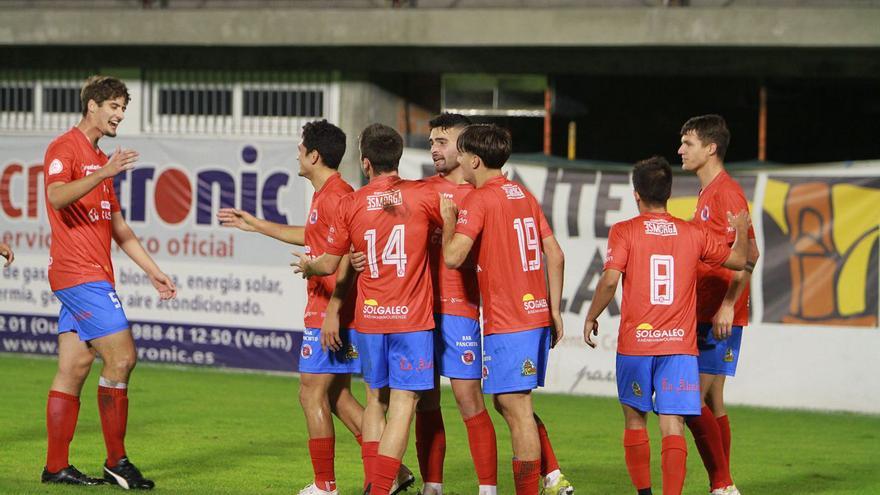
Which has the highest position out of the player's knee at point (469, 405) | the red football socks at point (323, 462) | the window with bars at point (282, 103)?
the window with bars at point (282, 103)

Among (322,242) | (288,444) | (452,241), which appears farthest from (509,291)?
(288,444)

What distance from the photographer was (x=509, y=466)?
33.1 feet

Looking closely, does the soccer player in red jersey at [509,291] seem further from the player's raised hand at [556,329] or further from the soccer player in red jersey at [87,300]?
the soccer player in red jersey at [87,300]

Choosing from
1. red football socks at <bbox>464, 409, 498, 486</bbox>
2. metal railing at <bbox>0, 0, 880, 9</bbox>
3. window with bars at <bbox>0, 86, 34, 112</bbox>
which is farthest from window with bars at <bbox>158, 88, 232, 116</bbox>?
red football socks at <bbox>464, 409, 498, 486</bbox>

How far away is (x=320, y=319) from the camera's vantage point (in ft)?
27.1

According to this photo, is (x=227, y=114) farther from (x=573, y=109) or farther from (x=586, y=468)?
(x=586, y=468)

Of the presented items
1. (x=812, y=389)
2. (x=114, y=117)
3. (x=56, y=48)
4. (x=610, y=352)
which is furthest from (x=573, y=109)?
(x=114, y=117)

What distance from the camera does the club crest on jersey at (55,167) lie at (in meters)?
8.40

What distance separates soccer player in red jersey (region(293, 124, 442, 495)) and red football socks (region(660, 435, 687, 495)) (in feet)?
4.24

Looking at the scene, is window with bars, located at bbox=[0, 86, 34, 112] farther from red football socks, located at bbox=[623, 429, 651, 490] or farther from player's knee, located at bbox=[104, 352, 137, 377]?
red football socks, located at bbox=[623, 429, 651, 490]

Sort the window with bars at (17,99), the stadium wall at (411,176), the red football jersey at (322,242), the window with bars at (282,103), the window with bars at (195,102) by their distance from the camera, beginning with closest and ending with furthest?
the red football jersey at (322,242) → the stadium wall at (411,176) → the window with bars at (282,103) → the window with bars at (195,102) → the window with bars at (17,99)

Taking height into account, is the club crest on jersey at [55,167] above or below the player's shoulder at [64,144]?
below

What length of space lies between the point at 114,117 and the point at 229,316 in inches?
304

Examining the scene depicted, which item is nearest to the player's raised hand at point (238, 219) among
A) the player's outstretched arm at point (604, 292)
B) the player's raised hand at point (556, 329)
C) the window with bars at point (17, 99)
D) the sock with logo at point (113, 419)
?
the sock with logo at point (113, 419)
